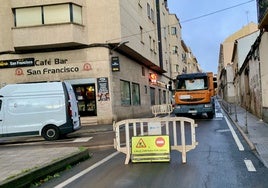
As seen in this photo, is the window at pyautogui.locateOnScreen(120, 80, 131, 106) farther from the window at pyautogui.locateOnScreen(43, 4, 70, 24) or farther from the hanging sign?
the window at pyautogui.locateOnScreen(43, 4, 70, 24)

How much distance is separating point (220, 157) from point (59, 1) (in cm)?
1893

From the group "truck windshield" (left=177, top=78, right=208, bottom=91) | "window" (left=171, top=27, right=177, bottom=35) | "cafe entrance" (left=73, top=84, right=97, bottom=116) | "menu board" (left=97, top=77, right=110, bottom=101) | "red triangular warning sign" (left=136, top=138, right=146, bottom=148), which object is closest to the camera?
"red triangular warning sign" (left=136, top=138, right=146, bottom=148)

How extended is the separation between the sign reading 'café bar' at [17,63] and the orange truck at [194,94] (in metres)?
9.83

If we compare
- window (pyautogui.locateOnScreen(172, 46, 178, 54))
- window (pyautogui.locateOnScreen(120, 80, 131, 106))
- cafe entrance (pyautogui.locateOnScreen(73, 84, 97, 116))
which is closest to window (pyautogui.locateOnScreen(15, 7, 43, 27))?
cafe entrance (pyautogui.locateOnScreen(73, 84, 97, 116))

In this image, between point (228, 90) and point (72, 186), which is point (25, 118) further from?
point (228, 90)

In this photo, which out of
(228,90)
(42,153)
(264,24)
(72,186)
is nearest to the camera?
(72,186)

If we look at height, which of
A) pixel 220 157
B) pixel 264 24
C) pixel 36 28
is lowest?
pixel 220 157

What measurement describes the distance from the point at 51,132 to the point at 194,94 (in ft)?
35.3

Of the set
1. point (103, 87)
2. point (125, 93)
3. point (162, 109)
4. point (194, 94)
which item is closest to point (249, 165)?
point (194, 94)

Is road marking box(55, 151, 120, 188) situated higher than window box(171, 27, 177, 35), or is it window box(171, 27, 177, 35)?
window box(171, 27, 177, 35)

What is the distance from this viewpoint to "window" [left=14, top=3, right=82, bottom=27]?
26.3 metres

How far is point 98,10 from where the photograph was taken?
2773 cm

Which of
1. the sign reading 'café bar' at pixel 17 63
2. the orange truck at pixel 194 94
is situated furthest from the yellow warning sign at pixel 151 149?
the sign reading 'café bar' at pixel 17 63

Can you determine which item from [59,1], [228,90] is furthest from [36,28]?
[228,90]
